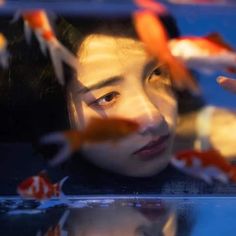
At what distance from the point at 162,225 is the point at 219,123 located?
889 mm

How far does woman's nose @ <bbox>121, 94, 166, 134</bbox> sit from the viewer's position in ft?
10.4

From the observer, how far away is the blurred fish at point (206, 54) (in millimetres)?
2465

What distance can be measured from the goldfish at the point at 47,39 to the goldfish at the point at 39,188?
1.84 feet

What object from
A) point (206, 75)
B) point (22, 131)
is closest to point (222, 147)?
point (206, 75)

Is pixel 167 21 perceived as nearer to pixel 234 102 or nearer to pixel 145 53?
pixel 145 53

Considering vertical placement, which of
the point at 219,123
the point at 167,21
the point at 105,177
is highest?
the point at 167,21

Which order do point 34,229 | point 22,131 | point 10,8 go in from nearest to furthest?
point 34,229
point 10,8
point 22,131

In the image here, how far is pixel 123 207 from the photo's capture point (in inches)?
123

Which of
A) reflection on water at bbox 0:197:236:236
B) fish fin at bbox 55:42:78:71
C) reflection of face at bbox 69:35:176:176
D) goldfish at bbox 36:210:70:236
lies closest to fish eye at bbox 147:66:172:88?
reflection of face at bbox 69:35:176:176

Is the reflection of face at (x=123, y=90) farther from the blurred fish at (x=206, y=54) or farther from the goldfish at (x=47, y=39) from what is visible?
the blurred fish at (x=206, y=54)

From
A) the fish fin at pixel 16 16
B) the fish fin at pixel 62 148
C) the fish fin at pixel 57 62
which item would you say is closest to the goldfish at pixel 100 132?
the fish fin at pixel 62 148

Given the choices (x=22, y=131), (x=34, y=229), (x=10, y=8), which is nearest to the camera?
(x=34, y=229)

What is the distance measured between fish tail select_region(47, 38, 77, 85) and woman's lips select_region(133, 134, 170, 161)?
0.61 metres

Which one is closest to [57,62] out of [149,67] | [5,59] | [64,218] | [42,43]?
[42,43]
